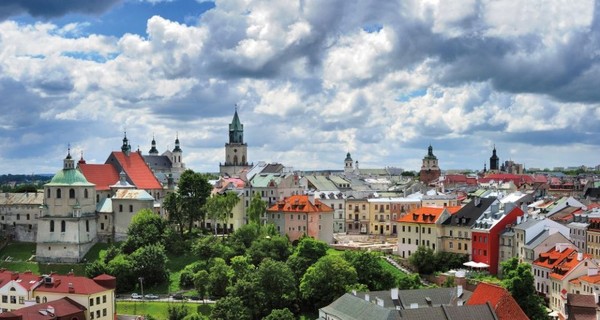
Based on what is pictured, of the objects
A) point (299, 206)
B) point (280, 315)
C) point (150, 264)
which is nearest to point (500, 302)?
point (280, 315)

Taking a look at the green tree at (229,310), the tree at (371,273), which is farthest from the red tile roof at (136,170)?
the tree at (371,273)

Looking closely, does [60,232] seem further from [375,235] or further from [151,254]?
[375,235]

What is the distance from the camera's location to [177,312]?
7544 cm

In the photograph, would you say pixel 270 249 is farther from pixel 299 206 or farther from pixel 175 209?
pixel 175 209

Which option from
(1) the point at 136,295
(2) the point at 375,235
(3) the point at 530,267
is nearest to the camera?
(3) the point at 530,267

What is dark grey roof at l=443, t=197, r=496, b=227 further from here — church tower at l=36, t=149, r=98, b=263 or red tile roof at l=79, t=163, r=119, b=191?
red tile roof at l=79, t=163, r=119, b=191

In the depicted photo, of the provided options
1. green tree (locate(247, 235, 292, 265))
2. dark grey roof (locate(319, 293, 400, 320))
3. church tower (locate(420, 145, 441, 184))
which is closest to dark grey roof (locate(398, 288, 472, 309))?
dark grey roof (locate(319, 293, 400, 320))

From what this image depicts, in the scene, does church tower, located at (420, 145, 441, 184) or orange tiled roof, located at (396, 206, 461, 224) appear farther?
church tower, located at (420, 145, 441, 184)

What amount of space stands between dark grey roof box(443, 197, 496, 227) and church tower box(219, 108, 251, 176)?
88.3 m

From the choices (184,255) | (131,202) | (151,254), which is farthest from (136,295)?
(131,202)

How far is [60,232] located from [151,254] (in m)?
16.2

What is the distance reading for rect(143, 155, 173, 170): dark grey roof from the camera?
185m

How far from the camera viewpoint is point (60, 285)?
7069 centimetres

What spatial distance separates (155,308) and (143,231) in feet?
59.0
